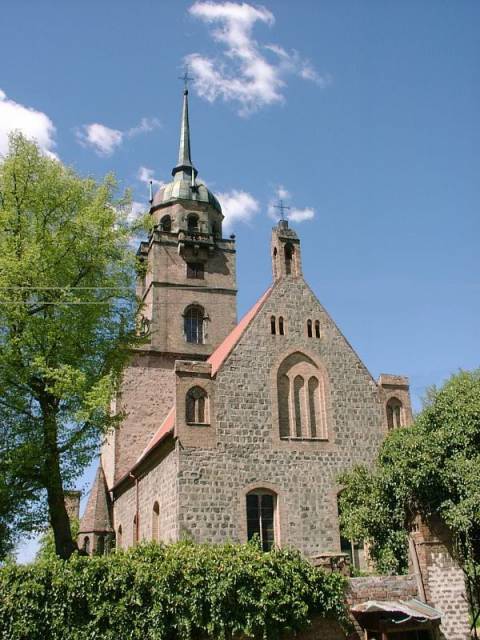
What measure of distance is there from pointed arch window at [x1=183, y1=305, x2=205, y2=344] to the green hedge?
19.3m

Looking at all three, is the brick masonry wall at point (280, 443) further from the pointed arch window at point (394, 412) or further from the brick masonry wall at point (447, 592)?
the brick masonry wall at point (447, 592)

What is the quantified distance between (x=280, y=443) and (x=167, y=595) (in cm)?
867

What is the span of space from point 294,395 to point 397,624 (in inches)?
362

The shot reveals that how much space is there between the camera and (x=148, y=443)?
105 feet

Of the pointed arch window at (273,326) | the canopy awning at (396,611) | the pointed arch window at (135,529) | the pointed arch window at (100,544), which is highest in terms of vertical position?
the pointed arch window at (273,326)

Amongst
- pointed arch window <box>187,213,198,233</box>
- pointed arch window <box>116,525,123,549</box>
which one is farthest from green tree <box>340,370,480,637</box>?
pointed arch window <box>187,213,198,233</box>

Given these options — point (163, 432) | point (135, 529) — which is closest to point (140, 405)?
point (163, 432)

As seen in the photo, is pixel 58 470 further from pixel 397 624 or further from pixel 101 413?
pixel 397 624

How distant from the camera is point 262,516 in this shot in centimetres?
2255

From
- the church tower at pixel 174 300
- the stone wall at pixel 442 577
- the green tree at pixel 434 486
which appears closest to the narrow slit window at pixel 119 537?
the church tower at pixel 174 300

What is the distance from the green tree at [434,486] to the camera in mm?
19359

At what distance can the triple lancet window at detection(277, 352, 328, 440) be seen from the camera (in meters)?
24.2

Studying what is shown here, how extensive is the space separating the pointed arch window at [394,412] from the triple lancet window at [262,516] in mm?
5755

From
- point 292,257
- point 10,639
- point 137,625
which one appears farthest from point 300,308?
point 10,639
